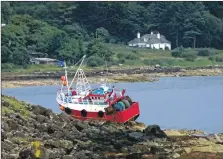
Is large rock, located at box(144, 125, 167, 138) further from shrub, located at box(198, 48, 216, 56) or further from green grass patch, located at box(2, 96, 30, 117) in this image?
shrub, located at box(198, 48, 216, 56)

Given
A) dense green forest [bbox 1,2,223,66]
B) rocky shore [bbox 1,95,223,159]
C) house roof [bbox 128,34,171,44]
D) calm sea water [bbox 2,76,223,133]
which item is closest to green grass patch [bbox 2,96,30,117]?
rocky shore [bbox 1,95,223,159]

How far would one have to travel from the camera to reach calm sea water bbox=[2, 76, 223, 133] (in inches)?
1051

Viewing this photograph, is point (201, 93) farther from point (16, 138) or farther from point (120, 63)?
point (16, 138)

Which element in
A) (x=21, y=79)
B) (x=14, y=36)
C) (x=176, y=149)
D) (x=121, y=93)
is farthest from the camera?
(x=14, y=36)

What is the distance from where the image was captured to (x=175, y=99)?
37.7m

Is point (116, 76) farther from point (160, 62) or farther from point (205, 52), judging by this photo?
point (205, 52)

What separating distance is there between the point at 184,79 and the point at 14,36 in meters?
14.6

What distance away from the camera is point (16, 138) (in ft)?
53.1

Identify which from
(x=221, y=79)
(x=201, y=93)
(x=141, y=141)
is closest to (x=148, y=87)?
(x=201, y=93)

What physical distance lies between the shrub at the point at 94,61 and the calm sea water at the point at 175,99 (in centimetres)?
648

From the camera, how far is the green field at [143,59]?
183 feet

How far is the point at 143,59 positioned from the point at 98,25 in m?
8.57

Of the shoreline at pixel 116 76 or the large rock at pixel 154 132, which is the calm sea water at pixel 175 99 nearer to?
the shoreline at pixel 116 76

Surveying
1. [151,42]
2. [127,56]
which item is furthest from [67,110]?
[151,42]
